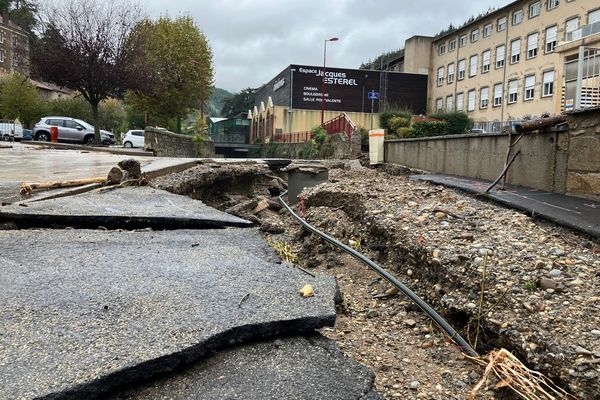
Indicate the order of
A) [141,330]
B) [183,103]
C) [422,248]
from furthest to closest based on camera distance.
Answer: [183,103]
[422,248]
[141,330]

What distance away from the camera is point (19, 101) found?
46.6 m

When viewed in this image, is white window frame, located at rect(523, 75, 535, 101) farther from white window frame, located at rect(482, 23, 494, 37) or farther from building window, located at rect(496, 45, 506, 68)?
white window frame, located at rect(482, 23, 494, 37)

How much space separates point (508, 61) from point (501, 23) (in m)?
3.88

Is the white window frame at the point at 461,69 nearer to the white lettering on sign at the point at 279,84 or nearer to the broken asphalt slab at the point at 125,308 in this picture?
the white lettering on sign at the point at 279,84

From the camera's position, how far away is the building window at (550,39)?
119 feet

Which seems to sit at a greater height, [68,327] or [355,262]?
[68,327]

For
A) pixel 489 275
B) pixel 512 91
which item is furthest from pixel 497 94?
pixel 489 275

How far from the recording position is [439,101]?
51656 millimetres

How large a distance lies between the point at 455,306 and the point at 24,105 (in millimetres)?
52996

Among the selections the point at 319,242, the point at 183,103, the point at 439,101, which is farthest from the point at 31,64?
the point at 439,101

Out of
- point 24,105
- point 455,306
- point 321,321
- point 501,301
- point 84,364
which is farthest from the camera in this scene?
point 24,105

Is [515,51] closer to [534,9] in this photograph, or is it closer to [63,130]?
[534,9]

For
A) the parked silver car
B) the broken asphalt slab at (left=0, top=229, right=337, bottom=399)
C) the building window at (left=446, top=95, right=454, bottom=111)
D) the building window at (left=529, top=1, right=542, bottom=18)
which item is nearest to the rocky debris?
the broken asphalt slab at (left=0, top=229, right=337, bottom=399)

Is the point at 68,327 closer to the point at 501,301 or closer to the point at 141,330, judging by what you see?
the point at 141,330
